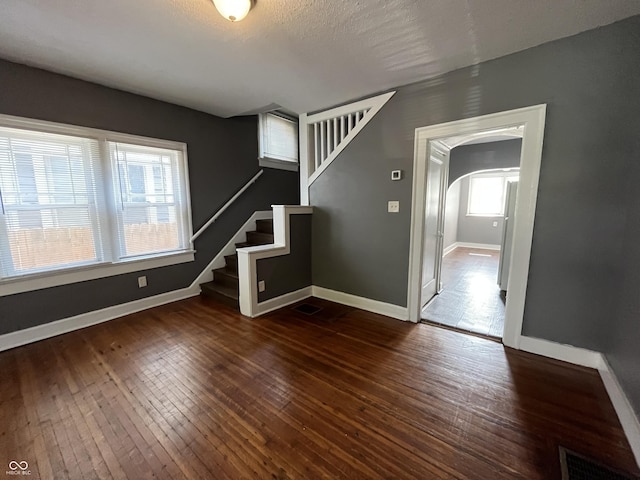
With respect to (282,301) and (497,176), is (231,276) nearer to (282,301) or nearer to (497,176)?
(282,301)

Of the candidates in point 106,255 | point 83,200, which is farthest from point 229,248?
point 83,200

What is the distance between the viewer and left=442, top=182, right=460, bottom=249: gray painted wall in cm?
711

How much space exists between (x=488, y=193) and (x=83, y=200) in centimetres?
885

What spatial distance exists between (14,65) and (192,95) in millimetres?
1452

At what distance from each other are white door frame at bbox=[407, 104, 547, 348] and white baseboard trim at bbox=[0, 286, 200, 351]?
340 cm

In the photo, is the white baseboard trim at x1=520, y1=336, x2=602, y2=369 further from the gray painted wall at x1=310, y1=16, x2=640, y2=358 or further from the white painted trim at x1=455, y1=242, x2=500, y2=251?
the white painted trim at x1=455, y1=242, x2=500, y2=251

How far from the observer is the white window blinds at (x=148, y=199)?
10.1 ft

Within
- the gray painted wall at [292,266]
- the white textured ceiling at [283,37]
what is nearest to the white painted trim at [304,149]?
the gray painted wall at [292,266]

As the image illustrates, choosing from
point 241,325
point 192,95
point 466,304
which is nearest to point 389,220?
point 466,304

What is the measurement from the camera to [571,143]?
2.03m

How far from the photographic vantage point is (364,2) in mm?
1640

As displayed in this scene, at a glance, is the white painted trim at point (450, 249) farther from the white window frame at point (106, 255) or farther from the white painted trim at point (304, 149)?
the white window frame at point (106, 255)

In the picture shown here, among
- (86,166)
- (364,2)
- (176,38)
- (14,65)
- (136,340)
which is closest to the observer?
(364,2)

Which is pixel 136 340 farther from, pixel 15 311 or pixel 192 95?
pixel 192 95
